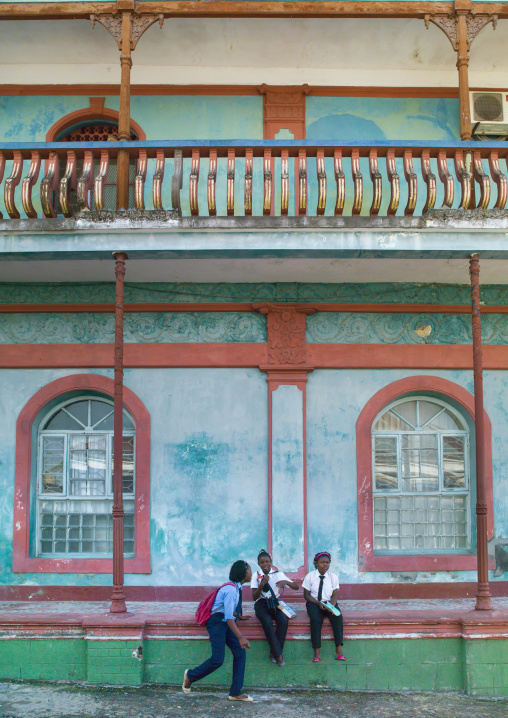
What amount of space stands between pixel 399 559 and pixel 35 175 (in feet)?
18.8

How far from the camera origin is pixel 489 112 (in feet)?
28.5

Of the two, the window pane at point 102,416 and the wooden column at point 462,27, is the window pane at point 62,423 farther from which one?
the wooden column at point 462,27

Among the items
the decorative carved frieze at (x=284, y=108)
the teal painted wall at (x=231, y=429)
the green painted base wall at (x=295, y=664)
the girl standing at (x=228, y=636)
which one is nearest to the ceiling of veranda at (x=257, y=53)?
the decorative carved frieze at (x=284, y=108)

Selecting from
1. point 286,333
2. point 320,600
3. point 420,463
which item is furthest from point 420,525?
point 286,333

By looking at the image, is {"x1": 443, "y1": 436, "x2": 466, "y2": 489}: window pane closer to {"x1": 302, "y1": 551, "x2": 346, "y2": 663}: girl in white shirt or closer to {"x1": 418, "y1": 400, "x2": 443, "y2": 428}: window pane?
{"x1": 418, "y1": 400, "x2": 443, "y2": 428}: window pane

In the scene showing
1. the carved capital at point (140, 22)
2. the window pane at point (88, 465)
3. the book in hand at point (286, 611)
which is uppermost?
the carved capital at point (140, 22)

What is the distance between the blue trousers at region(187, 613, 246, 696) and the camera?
6051 millimetres

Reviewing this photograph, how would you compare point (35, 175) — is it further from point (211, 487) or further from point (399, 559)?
point (399, 559)

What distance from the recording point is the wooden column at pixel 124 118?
6965 mm

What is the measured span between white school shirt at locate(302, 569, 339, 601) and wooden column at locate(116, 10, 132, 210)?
411 cm

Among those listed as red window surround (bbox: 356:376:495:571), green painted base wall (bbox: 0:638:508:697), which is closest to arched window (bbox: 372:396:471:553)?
red window surround (bbox: 356:376:495:571)

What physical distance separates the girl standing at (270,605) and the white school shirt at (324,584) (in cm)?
16

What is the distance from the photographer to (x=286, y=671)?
259 inches

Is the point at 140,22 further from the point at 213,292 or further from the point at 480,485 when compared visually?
the point at 480,485
